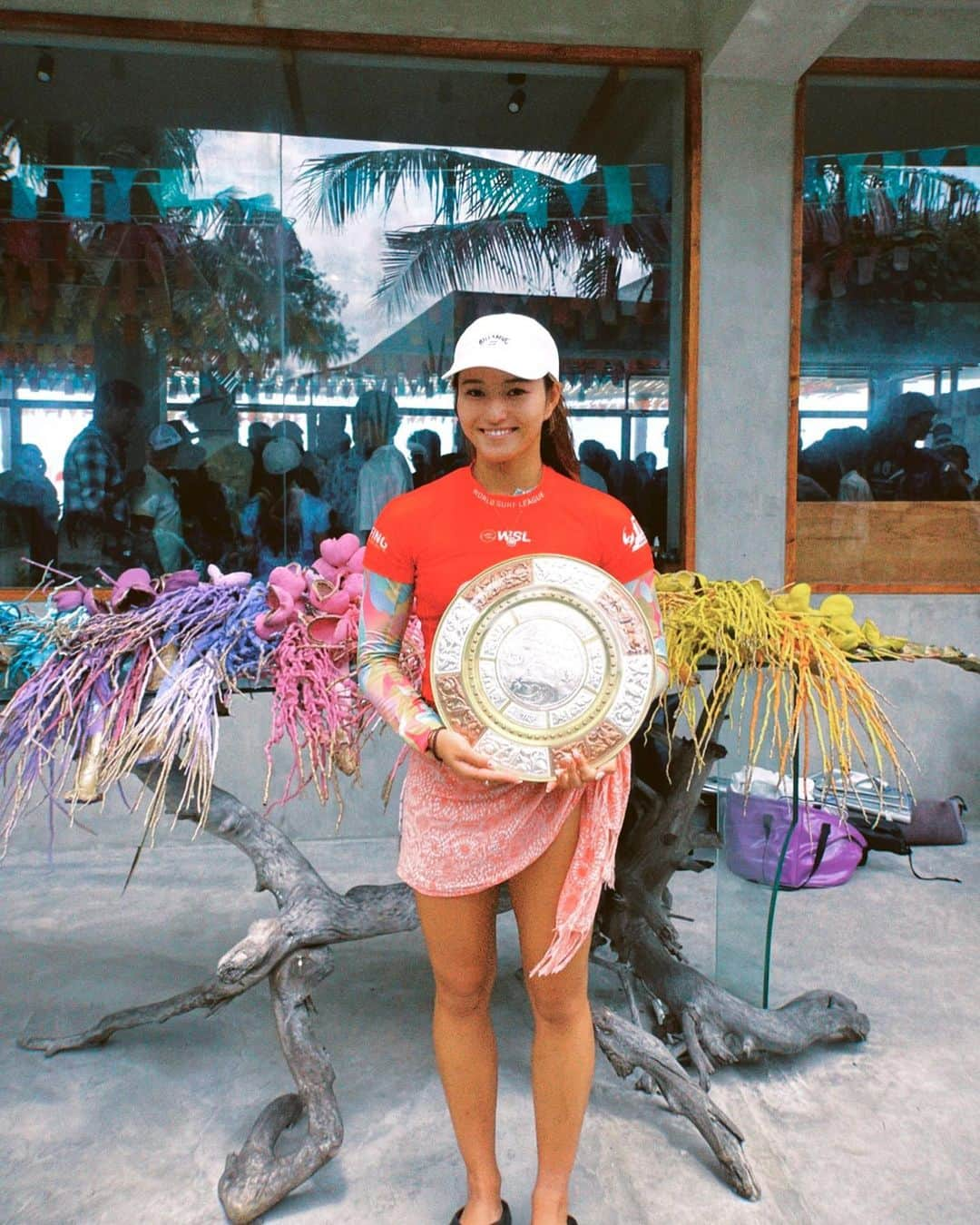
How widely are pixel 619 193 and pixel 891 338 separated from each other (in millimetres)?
1304

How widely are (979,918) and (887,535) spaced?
5.52ft

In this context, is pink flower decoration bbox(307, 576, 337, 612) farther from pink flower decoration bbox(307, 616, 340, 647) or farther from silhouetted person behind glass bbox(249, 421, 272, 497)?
silhouetted person behind glass bbox(249, 421, 272, 497)

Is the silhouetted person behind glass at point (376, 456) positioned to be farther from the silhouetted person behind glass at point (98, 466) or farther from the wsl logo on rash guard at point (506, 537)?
the wsl logo on rash guard at point (506, 537)

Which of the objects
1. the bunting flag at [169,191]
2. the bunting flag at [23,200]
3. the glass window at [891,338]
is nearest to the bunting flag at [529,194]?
the glass window at [891,338]

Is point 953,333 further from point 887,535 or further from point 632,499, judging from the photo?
point 632,499

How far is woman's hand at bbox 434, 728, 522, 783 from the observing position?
1561mm

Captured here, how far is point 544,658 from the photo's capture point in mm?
1625

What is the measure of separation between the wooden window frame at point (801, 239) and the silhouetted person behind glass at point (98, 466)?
2.66 metres

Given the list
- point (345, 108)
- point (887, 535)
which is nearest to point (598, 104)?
point (345, 108)

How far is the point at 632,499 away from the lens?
4570 mm

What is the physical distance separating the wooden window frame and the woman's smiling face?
9.87 feet

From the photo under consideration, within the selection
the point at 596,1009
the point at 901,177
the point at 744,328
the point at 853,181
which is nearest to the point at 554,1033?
the point at 596,1009

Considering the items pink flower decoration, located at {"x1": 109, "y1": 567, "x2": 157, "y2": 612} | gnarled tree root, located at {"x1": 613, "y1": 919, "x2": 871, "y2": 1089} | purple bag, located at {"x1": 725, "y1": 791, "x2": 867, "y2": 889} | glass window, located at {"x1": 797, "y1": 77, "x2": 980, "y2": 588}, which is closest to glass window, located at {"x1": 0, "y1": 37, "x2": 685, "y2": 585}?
glass window, located at {"x1": 797, "y1": 77, "x2": 980, "y2": 588}

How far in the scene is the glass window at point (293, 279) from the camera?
429cm
